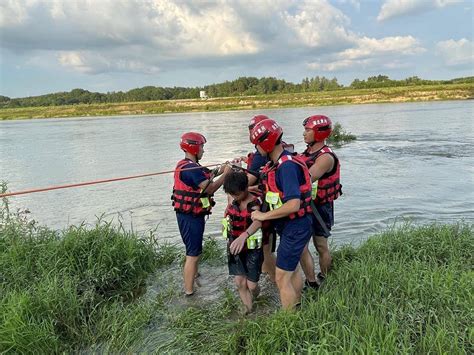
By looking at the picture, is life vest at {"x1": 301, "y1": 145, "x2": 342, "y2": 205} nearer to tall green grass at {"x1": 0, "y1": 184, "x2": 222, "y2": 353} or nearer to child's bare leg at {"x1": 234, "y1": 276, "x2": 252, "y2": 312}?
child's bare leg at {"x1": 234, "y1": 276, "x2": 252, "y2": 312}

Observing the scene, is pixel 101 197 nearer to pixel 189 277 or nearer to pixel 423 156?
pixel 189 277

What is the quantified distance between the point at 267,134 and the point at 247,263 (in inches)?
61.9

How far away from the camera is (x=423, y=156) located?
1694cm

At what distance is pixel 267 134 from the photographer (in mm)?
3961

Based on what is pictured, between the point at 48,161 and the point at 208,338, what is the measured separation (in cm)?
1884

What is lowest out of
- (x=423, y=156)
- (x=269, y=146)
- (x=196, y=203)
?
(x=423, y=156)

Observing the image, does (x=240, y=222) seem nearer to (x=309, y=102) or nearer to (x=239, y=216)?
(x=239, y=216)

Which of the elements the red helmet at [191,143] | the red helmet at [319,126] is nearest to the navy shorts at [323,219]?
the red helmet at [319,126]

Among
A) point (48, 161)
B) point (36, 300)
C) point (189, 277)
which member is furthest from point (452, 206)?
point (48, 161)

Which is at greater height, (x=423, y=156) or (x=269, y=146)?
(x=269, y=146)

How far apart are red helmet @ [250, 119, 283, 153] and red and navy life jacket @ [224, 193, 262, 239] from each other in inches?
30.3

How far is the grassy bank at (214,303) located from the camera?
3559 mm

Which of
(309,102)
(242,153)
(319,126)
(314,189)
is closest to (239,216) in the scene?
(314,189)

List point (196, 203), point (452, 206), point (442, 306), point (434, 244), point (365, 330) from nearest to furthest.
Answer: point (365, 330) < point (442, 306) < point (196, 203) < point (434, 244) < point (452, 206)
